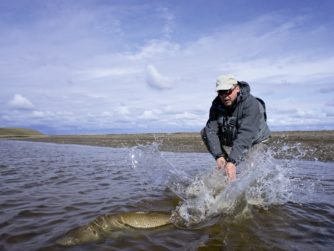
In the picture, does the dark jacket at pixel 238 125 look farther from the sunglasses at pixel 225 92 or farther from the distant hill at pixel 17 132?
the distant hill at pixel 17 132

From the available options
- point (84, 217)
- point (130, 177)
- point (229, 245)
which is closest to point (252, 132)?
point (229, 245)

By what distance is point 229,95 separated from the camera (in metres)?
5.63

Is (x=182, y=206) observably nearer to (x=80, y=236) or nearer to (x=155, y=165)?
(x=80, y=236)

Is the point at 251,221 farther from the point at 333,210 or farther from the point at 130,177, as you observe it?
the point at 130,177

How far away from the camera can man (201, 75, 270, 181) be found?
18.0 ft

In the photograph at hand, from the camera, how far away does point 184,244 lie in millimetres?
4465

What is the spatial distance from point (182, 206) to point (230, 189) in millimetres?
904

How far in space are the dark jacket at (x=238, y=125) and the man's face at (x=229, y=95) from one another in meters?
0.10

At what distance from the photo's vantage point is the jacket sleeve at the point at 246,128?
552 centimetres

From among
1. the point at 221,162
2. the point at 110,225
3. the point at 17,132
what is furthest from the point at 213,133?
the point at 17,132

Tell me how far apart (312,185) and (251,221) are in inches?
139

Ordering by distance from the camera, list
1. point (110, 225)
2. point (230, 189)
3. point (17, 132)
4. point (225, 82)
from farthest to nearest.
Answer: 1. point (17, 132)
2. point (230, 189)
3. point (225, 82)
4. point (110, 225)

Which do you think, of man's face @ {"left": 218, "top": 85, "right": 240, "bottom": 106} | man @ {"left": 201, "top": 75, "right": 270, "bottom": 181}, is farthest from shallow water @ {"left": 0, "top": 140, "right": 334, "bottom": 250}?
man's face @ {"left": 218, "top": 85, "right": 240, "bottom": 106}

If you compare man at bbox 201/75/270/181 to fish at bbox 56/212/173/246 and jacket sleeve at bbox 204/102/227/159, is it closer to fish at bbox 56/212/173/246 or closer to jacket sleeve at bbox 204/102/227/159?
jacket sleeve at bbox 204/102/227/159
